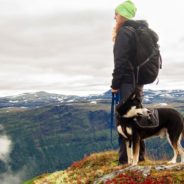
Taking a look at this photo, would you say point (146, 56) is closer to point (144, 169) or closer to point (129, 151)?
point (129, 151)

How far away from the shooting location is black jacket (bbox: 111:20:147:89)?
13.5 meters

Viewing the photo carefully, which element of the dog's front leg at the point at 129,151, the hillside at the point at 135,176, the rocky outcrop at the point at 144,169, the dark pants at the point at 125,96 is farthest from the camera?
the dark pants at the point at 125,96

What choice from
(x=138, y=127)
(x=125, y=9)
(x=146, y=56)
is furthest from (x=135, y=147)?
(x=125, y=9)

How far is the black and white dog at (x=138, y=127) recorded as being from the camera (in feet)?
41.6

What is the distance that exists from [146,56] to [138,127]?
2.37 meters

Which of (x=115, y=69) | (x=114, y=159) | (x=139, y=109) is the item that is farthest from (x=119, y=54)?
(x=114, y=159)

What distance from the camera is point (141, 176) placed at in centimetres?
1141

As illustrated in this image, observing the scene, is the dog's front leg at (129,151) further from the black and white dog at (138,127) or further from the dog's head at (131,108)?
the dog's head at (131,108)

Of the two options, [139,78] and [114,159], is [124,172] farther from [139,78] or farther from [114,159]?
[114,159]

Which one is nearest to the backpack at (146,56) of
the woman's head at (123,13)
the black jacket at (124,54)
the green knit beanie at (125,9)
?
the black jacket at (124,54)

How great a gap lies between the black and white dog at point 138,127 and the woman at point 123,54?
57 cm

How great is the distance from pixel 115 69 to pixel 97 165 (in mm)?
5182

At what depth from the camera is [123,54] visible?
1354 cm

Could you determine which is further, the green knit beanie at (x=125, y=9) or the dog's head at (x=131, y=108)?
the green knit beanie at (x=125, y=9)
